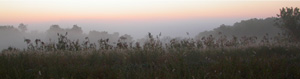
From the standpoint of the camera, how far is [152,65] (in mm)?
6309

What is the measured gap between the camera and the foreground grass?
15.5 feet

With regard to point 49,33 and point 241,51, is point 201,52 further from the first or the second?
point 49,33

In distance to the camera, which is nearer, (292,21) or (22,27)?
(292,21)

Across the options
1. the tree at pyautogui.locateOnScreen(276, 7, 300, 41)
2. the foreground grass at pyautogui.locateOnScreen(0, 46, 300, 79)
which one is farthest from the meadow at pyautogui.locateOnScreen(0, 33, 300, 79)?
the tree at pyautogui.locateOnScreen(276, 7, 300, 41)

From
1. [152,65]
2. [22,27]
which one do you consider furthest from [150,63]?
[22,27]

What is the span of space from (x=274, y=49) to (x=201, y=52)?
3457 millimetres

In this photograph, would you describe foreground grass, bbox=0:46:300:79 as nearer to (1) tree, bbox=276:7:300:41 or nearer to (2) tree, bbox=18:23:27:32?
(1) tree, bbox=276:7:300:41

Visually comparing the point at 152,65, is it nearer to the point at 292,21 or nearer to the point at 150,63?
the point at 150,63

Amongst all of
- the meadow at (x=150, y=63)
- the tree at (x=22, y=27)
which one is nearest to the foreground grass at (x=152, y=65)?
the meadow at (x=150, y=63)

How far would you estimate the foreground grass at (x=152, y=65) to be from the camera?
472 centimetres

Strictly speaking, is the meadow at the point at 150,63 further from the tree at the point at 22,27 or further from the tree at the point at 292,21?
the tree at the point at 22,27

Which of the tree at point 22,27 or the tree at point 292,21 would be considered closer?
the tree at point 292,21

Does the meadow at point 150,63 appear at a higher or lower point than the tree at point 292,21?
lower

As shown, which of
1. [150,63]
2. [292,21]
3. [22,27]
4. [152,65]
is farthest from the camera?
[22,27]
